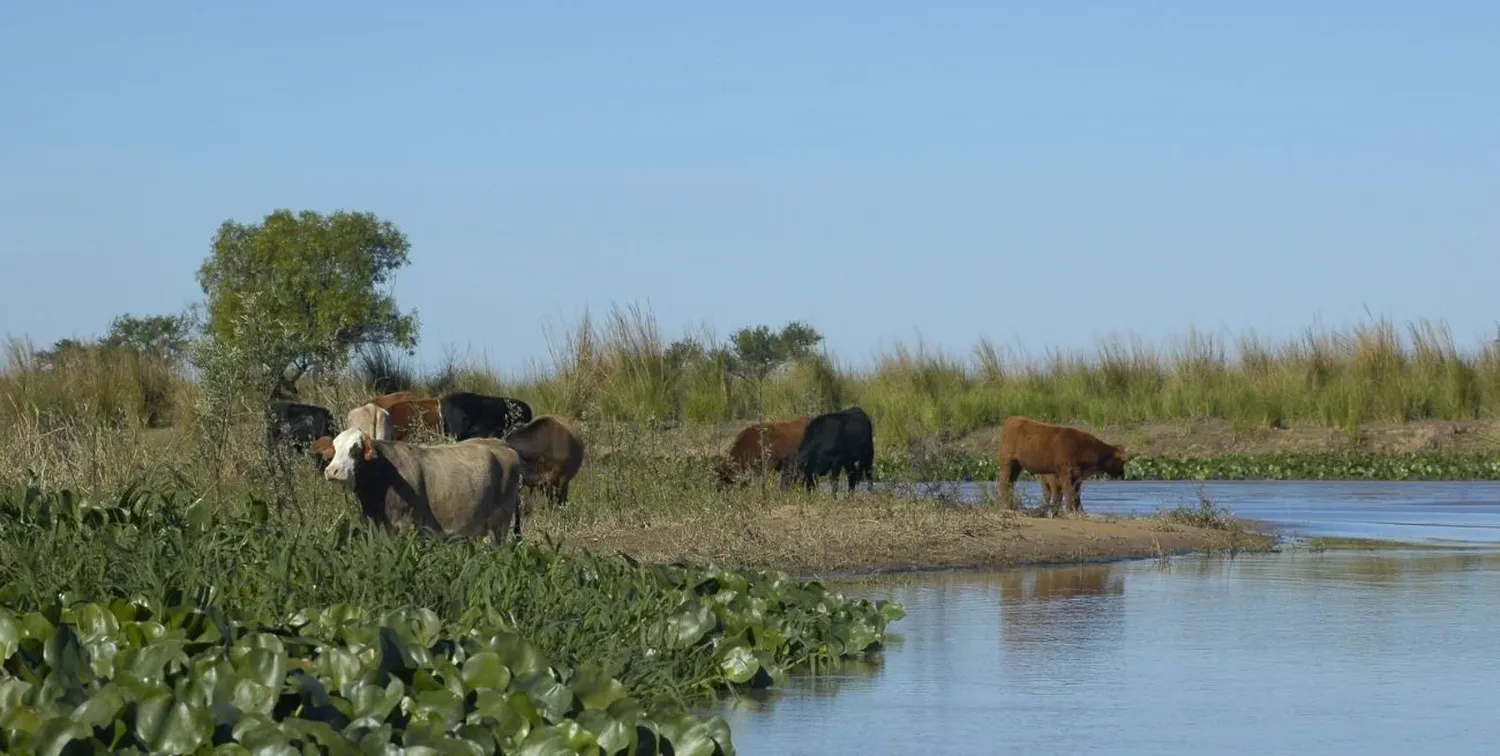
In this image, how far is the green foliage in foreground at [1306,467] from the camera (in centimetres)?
2750

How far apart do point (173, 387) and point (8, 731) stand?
70.7 ft

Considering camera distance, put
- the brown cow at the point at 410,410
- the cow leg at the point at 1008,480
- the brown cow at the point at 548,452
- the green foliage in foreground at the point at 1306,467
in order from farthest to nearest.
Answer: the green foliage in foreground at the point at 1306,467 → the brown cow at the point at 410,410 → the cow leg at the point at 1008,480 → the brown cow at the point at 548,452

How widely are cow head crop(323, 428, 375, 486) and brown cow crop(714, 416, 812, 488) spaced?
8287mm

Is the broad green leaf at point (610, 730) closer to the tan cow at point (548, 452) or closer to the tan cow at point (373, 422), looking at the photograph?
the tan cow at point (373, 422)

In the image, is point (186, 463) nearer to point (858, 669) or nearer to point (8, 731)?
point (858, 669)

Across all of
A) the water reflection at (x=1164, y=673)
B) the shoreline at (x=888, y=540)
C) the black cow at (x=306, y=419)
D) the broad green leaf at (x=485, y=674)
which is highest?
the black cow at (x=306, y=419)

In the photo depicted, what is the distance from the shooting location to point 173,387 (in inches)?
1078

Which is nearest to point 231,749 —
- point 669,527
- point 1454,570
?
point 669,527

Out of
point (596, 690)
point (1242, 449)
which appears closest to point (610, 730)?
point (596, 690)

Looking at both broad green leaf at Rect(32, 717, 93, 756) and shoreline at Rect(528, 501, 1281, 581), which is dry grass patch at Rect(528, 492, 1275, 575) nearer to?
shoreline at Rect(528, 501, 1281, 581)

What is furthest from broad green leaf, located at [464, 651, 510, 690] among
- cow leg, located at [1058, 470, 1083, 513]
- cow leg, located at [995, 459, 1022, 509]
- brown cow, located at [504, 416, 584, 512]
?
cow leg, located at [995, 459, 1022, 509]

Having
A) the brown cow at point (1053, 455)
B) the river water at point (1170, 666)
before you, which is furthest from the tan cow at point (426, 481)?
the brown cow at point (1053, 455)

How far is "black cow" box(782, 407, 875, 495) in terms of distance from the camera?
2086cm

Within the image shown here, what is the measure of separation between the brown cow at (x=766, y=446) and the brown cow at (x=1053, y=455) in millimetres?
2154
